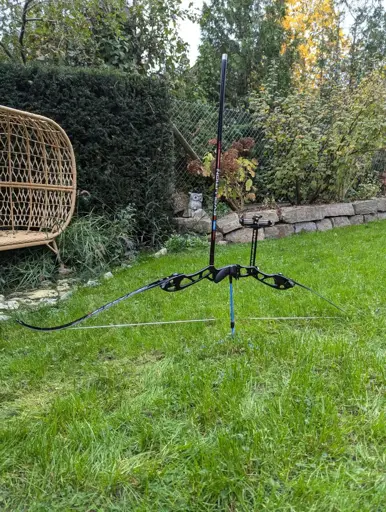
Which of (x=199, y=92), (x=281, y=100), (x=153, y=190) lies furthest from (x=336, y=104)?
(x=153, y=190)

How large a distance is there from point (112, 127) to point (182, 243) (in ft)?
4.66

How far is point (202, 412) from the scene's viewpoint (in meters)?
1.25

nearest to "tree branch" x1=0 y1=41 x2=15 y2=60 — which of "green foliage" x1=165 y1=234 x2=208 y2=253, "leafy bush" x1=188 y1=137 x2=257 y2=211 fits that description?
"leafy bush" x1=188 y1=137 x2=257 y2=211

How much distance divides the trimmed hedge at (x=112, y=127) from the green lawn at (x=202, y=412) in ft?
6.76

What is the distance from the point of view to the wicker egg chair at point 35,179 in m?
3.30

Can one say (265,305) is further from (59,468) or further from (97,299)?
(59,468)

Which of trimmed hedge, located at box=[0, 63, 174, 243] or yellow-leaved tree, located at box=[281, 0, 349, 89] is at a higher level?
yellow-leaved tree, located at box=[281, 0, 349, 89]

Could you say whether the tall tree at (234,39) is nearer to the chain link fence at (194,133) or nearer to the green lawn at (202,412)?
the chain link fence at (194,133)

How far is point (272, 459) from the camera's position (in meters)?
1.03

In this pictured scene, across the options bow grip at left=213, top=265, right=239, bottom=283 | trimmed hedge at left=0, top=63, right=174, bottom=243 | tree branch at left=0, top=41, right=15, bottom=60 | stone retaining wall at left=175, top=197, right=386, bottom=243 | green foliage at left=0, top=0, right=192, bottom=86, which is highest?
green foliage at left=0, top=0, right=192, bottom=86

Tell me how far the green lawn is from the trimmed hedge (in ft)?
6.76

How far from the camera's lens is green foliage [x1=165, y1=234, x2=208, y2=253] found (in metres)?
4.17

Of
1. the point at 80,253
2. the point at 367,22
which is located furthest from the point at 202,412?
the point at 367,22

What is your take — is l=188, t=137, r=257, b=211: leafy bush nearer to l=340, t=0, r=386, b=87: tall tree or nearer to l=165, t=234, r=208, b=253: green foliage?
l=165, t=234, r=208, b=253: green foliage
